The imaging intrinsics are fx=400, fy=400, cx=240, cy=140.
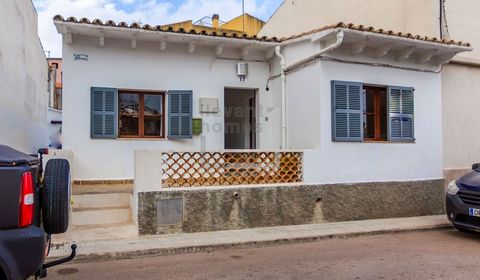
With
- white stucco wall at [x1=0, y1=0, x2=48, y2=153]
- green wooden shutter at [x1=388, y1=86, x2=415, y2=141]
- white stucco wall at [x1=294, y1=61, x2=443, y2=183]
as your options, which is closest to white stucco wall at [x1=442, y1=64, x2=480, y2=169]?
white stucco wall at [x1=294, y1=61, x2=443, y2=183]

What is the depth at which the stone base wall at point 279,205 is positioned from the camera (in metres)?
7.42

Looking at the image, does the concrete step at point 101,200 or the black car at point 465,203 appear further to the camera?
the concrete step at point 101,200

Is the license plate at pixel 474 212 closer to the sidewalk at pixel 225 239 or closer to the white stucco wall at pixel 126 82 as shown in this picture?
the sidewalk at pixel 225 239

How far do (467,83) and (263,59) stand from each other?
5408 millimetres

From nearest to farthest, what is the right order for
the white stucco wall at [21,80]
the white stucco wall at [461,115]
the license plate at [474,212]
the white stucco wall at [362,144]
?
the license plate at [474,212] → the white stucco wall at [362,144] → the white stucco wall at [21,80] → the white stucco wall at [461,115]

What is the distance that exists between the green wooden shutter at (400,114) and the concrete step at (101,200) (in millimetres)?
6126

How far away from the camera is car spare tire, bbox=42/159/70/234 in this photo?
3.37 m

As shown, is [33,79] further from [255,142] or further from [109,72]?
[255,142]

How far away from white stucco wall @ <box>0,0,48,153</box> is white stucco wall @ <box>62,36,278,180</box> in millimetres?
1803

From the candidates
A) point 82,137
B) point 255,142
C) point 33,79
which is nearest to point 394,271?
point 255,142

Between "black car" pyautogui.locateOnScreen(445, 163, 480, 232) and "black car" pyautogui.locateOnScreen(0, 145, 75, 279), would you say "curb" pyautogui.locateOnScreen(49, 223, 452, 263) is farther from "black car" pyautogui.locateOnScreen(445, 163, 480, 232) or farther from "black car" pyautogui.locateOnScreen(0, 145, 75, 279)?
"black car" pyautogui.locateOnScreen(0, 145, 75, 279)

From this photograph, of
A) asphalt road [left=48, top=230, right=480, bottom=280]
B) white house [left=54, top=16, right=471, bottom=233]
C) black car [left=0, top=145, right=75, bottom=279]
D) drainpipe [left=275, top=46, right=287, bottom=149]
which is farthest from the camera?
drainpipe [left=275, top=46, right=287, bottom=149]

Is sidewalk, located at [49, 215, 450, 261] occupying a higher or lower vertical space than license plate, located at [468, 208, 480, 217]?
lower

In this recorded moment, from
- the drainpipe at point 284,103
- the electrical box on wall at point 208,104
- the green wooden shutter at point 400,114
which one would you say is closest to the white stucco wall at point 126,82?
the electrical box on wall at point 208,104
